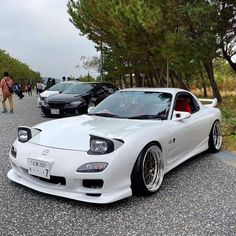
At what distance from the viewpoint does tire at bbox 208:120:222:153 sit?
6238 millimetres

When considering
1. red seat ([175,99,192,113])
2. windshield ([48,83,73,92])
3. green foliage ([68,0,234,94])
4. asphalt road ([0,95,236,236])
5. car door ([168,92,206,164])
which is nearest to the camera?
asphalt road ([0,95,236,236])

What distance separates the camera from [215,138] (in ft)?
21.0

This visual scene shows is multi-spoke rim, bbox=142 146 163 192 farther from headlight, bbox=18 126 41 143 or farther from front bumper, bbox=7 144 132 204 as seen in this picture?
headlight, bbox=18 126 41 143

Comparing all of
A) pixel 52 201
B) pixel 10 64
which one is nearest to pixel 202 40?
pixel 52 201

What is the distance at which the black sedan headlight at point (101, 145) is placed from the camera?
3.77 metres

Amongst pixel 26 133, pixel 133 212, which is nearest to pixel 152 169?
pixel 133 212

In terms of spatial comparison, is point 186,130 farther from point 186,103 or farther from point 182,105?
point 186,103

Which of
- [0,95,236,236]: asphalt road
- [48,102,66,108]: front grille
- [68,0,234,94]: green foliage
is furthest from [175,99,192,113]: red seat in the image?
[48,102,66,108]: front grille

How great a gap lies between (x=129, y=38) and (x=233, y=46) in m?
4.00

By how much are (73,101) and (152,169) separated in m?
A: 7.79

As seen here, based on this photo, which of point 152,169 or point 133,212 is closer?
point 133,212

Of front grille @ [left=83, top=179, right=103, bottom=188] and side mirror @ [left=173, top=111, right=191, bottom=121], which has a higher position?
side mirror @ [left=173, top=111, right=191, bottom=121]

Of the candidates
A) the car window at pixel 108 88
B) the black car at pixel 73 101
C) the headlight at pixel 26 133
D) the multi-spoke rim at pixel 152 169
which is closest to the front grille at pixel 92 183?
the multi-spoke rim at pixel 152 169

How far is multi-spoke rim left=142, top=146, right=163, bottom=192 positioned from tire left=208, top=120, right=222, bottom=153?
6.86 feet
